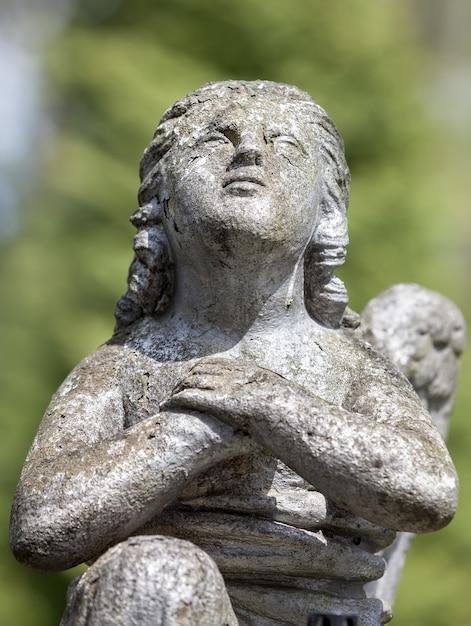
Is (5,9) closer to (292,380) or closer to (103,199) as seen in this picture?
(103,199)

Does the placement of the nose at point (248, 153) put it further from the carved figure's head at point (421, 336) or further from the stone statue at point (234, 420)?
the carved figure's head at point (421, 336)

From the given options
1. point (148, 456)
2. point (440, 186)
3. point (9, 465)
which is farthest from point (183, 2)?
point (148, 456)

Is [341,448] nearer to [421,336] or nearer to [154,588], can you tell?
[154,588]

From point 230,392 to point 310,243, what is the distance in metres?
0.49

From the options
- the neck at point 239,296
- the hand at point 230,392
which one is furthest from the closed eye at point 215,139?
the hand at point 230,392

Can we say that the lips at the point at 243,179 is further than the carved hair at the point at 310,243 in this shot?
No

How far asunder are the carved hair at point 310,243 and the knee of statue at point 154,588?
714 mm

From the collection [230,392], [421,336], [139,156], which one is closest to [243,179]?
[230,392]

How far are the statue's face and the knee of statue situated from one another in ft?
2.16

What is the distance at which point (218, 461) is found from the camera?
222 centimetres

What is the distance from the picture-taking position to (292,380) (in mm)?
2393

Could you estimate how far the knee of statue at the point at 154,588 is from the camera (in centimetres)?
191

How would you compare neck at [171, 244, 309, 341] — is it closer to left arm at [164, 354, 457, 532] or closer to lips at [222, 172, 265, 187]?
lips at [222, 172, 265, 187]

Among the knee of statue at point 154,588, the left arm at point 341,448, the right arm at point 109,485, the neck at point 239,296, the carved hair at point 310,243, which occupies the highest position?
the carved hair at point 310,243
